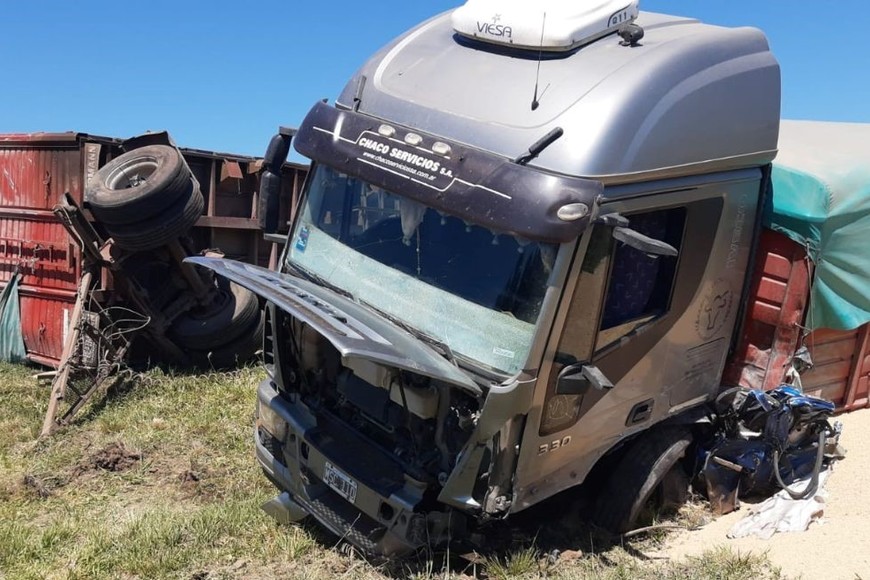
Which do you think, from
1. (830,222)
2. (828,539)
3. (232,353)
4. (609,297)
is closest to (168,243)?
(232,353)

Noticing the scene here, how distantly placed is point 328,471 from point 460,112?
2.06 meters

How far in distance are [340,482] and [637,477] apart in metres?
1.74

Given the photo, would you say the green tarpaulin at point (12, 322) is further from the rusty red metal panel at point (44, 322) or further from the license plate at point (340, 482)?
the license plate at point (340, 482)

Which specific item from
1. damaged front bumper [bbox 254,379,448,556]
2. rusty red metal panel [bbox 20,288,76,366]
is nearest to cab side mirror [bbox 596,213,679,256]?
damaged front bumper [bbox 254,379,448,556]

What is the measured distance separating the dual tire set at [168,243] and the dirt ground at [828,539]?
4803mm

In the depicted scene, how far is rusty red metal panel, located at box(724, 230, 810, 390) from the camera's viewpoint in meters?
5.16

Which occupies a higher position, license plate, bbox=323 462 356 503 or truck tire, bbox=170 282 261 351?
license plate, bbox=323 462 356 503

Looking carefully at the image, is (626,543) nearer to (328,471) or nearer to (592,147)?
(328,471)

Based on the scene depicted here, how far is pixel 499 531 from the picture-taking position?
16.0 ft

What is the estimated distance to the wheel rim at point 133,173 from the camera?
747cm

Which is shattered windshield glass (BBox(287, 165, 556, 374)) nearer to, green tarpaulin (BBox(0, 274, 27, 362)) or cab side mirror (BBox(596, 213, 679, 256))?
cab side mirror (BBox(596, 213, 679, 256))

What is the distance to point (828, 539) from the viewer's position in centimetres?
486

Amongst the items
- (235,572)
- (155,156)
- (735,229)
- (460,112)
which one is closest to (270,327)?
(235,572)

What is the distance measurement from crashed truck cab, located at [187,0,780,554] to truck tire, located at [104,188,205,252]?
2834 millimetres
